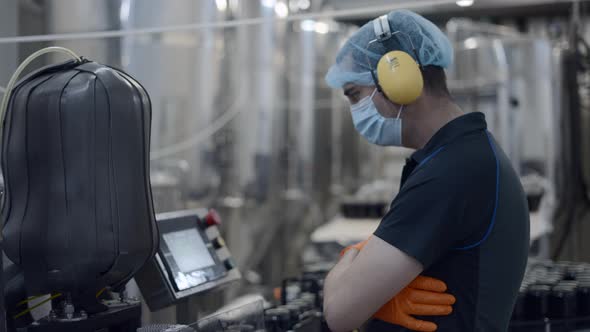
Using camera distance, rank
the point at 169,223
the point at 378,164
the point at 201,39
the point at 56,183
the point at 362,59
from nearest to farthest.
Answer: the point at 56,183 → the point at 362,59 → the point at 169,223 → the point at 201,39 → the point at 378,164

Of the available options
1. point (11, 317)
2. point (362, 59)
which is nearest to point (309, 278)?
point (362, 59)

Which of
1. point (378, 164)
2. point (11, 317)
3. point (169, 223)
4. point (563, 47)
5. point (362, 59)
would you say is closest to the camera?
point (11, 317)

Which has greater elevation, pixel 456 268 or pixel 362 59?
pixel 362 59

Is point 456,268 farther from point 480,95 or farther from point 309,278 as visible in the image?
point 480,95

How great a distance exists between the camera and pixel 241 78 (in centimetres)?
388

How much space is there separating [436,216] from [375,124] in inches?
10.1

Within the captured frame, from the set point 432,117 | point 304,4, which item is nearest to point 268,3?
point 304,4

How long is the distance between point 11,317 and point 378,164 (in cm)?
502

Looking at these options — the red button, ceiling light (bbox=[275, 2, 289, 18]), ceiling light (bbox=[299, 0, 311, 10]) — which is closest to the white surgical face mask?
the red button

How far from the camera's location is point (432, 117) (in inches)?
45.1

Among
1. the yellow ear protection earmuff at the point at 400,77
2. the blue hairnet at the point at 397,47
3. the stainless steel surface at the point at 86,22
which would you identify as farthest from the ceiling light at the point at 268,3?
the yellow ear protection earmuff at the point at 400,77

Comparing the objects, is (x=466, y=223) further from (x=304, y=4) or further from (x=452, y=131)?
(x=304, y=4)

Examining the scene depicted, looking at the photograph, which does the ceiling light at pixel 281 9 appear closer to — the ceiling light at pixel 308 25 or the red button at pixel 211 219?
the ceiling light at pixel 308 25

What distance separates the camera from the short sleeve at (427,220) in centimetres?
101
